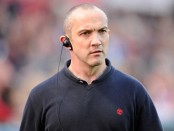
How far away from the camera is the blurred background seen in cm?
925

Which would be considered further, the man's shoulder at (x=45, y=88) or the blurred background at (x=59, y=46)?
the blurred background at (x=59, y=46)

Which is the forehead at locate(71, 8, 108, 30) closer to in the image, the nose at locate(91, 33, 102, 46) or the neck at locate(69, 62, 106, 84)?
the nose at locate(91, 33, 102, 46)

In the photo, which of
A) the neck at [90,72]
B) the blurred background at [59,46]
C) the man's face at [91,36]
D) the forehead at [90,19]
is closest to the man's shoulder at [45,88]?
the neck at [90,72]

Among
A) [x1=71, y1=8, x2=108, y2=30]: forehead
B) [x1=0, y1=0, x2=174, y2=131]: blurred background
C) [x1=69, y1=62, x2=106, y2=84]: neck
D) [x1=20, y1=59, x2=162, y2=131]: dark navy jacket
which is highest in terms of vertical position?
[x1=0, y1=0, x2=174, y2=131]: blurred background

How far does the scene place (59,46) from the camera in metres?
9.81

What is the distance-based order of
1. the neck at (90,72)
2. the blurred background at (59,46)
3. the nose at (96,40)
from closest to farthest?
1. the nose at (96,40)
2. the neck at (90,72)
3. the blurred background at (59,46)

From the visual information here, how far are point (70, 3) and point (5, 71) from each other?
5.12ft

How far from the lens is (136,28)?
10688mm

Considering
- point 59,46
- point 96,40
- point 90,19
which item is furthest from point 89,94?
point 59,46

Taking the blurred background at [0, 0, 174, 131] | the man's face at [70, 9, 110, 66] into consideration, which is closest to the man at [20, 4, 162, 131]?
the man's face at [70, 9, 110, 66]

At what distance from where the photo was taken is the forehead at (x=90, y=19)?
5055 mm

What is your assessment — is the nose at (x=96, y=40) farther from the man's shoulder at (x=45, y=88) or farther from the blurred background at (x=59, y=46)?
the blurred background at (x=59, y=46)

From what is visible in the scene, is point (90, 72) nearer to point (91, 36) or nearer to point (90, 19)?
point (91, 36)

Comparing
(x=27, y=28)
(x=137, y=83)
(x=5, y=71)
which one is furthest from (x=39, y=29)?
(x=137, y=83)
